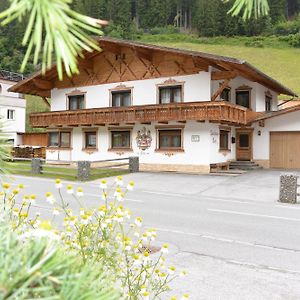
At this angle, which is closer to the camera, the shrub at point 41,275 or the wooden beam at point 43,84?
the shrub at point 41,275

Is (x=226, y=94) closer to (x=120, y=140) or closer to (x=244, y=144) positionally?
(x=244, y=144)

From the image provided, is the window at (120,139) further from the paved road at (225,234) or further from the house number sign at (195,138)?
the paved road at (225,234)

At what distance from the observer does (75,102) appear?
29.4 meters

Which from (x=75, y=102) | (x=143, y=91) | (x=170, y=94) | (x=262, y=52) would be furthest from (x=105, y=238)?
(x=262, y=52)

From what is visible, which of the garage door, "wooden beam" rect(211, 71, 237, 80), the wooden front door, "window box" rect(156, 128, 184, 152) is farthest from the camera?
the wooden front door

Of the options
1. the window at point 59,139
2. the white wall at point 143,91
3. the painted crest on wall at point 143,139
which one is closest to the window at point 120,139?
the painted crest on wall at point 143,139

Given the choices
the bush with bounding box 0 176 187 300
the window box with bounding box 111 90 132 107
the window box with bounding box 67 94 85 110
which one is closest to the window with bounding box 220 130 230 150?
the window box with bounding box 111 90 132 107

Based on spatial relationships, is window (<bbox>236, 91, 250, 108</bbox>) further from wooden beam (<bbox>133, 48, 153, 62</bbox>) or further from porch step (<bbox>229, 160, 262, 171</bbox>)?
wooden beam (<bbox>133, 48, 153, 62</bbox>)

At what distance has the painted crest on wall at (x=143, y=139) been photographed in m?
25.7

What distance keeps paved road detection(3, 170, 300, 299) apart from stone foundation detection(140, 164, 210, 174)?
5.62 meters

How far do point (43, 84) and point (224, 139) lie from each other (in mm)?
13720

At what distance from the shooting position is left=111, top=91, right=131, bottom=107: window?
2694cm

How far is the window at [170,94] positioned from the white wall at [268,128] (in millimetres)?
6156

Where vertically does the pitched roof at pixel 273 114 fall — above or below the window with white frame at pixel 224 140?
above
